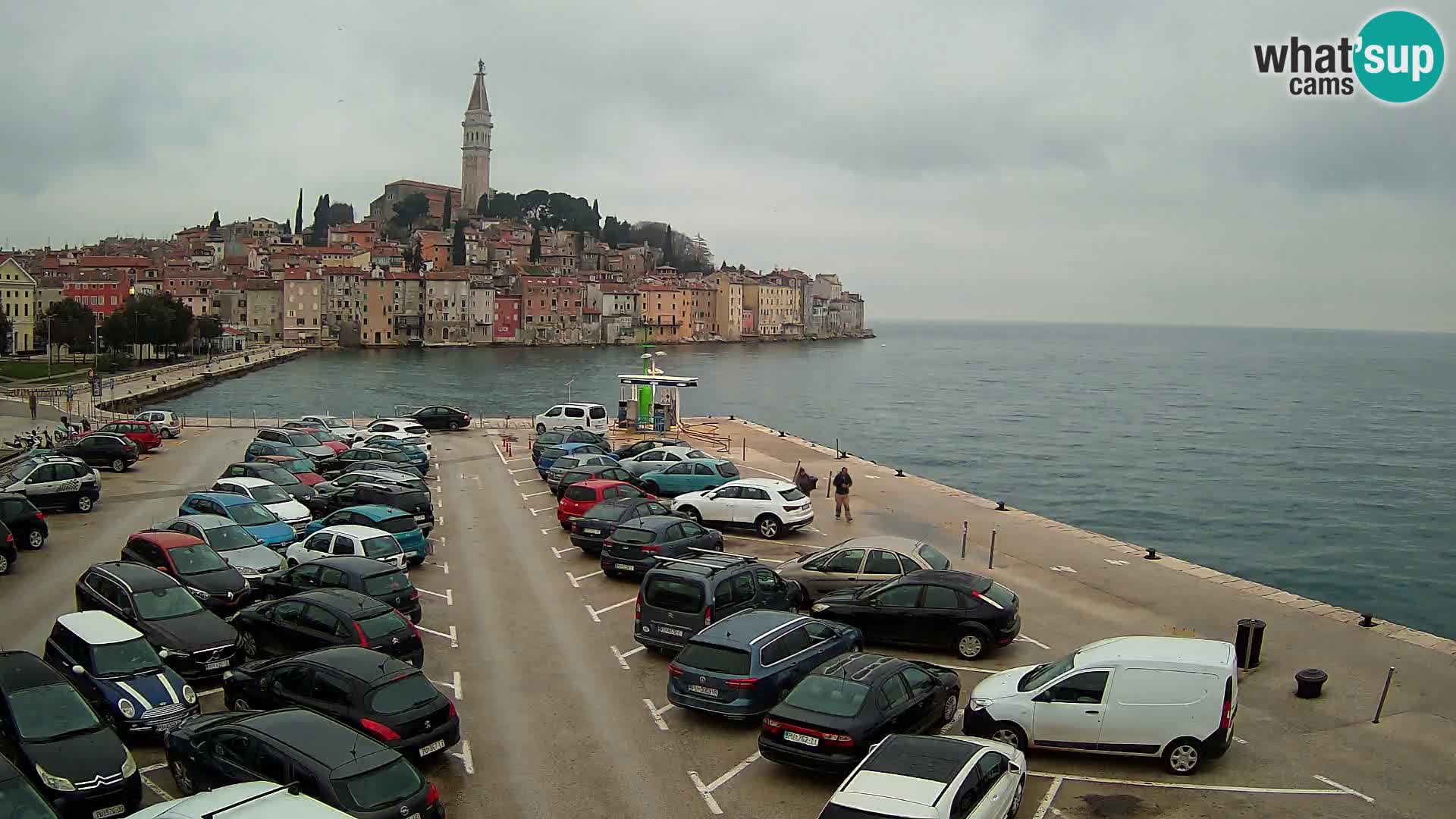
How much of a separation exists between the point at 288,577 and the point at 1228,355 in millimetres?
197064

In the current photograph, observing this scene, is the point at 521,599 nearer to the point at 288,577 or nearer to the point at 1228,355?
the point at 288,577

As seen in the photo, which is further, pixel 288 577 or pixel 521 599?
pixel 521 599

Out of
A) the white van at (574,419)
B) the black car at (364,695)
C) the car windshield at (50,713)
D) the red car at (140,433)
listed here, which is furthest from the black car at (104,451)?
the car windshield at (50,713)

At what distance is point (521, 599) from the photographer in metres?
16.2

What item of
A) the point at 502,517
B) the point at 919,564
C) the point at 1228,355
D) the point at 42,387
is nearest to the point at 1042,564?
the point at 919,564

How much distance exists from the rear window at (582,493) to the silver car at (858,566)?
19.7 feet

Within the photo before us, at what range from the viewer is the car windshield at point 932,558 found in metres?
15.5

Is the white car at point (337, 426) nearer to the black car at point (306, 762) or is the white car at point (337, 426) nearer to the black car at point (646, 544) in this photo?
the black car at point (646, 544)

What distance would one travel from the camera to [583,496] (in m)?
20.8

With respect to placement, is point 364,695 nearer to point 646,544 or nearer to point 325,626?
point 325,626

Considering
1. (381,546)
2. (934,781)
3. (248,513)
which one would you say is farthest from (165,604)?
(934,781)

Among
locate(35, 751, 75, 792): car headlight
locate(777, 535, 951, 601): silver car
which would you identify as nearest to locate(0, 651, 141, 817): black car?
locate(35, 751, 75, 792): car headlight

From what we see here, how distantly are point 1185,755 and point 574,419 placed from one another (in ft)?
104

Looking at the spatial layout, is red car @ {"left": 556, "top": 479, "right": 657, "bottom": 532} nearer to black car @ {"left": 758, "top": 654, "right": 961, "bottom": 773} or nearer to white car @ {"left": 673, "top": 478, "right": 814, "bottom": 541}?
white car @ {"left": 673, "top": 478, "right": 814, "bottom": 541}
